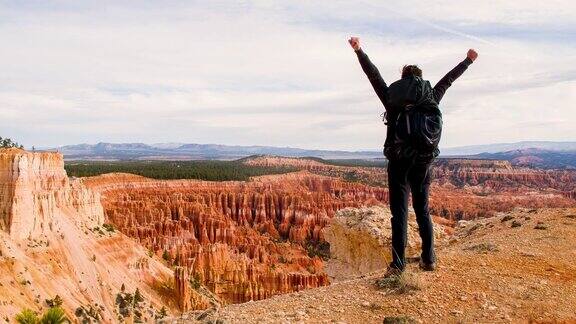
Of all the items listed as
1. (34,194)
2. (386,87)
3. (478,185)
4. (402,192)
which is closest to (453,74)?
(386,87)

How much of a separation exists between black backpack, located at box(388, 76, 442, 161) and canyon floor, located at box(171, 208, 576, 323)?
1.81 metres

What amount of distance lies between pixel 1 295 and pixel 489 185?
151916 millimetres

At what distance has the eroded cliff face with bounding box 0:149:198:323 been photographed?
31.8 meters

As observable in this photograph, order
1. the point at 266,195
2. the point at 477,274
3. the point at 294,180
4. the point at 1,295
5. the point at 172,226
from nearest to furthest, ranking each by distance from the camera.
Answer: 1. the point at 477,274
2. the point at 1,295
3. the point at 172,226
4. the point at 266,195
5. the point at 294,180

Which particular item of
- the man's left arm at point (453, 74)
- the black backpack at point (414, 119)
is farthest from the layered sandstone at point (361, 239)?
the black backpack at point (414, 119)

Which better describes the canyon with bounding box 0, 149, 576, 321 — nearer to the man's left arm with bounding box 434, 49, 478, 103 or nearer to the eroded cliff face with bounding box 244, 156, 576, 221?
the eroded cliff face with bounding box 244, 156, 576, 221

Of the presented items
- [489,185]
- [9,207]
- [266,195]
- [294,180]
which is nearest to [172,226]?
[266,195]

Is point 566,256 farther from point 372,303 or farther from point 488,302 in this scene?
point 372,303

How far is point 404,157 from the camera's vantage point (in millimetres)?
7609

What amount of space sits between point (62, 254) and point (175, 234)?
35387 millimetres

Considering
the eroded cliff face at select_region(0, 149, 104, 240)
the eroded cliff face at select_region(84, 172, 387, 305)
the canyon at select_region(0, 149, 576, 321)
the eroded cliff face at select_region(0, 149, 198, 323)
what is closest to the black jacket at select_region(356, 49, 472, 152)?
the canyon at select_region(0, 149, 576, 321)

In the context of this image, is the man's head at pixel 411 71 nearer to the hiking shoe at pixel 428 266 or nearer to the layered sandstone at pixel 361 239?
the hiking shoe at pixel 428 266

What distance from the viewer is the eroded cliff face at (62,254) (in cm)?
3184

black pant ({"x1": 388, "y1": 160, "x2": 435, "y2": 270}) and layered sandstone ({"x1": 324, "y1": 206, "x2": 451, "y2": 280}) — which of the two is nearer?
black pant ({"x1": 388, "y1": 160, "x2": 435, "y2": 270})
